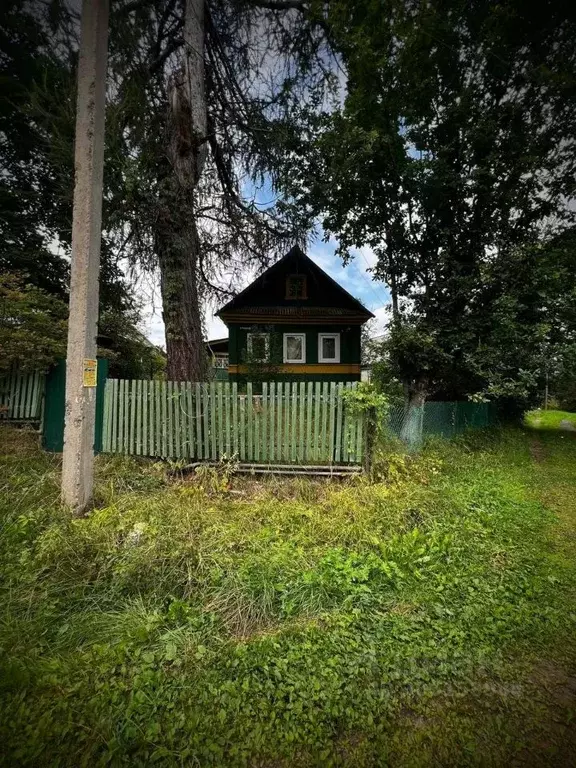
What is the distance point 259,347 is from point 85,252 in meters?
10.3

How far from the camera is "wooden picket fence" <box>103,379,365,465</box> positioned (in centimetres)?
502

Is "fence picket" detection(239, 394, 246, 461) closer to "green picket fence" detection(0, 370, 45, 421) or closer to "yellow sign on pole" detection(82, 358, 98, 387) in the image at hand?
"yellow sign on pole" detection(82, 358, 98, 387)

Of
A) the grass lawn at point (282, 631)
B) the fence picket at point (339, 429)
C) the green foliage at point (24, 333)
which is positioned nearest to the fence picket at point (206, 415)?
the grass lawn at point (282, 631)

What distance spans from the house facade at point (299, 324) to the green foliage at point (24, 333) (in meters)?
8.44

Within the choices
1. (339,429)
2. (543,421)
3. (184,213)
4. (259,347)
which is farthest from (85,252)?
(543,421)

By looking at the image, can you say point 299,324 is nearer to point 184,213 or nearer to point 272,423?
point 184,213

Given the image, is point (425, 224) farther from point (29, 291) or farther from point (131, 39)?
point (29, 291)

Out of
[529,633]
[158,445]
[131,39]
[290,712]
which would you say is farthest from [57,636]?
[131,39]

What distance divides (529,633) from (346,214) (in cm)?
1041

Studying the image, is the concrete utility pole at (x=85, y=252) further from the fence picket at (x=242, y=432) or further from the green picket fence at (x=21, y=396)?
the green picket fence at (x=21, y=396)

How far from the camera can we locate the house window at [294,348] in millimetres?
15172

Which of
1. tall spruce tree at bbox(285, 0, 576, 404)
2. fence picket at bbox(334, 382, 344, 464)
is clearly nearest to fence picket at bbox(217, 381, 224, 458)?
fence picket at bbox(334, 382, 344, 464)

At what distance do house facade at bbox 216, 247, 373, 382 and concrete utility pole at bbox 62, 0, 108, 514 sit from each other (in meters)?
10.3

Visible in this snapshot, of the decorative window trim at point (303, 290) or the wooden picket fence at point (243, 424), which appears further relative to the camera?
the decorative window trim at point (303, 290)
